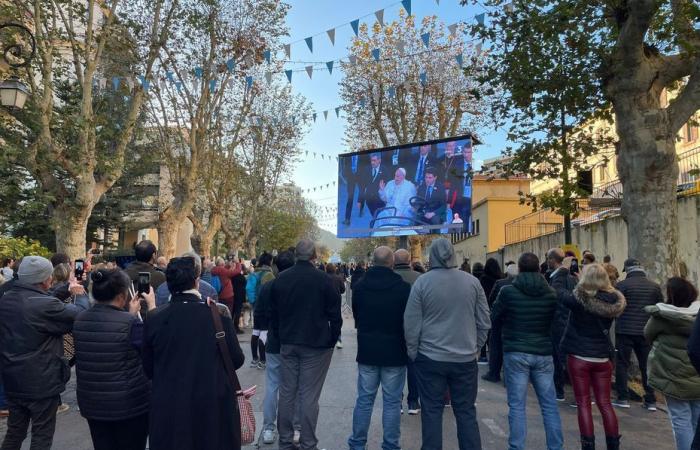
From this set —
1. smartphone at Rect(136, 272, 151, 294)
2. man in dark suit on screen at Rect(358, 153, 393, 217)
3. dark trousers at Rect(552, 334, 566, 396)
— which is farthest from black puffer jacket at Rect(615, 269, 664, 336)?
man in dark suit on screen at Rect(358, 153, 393, 217)

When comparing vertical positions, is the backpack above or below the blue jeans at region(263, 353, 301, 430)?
above

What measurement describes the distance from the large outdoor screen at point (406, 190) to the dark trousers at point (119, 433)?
1233 cm

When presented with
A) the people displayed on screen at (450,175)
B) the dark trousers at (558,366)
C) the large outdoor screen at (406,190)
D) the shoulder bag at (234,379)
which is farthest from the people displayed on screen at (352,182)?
the shoulder bag at (234,379)

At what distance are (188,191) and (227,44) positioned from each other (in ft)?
17.9

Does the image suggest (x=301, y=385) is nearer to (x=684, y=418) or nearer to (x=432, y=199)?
(x=684, y=418)

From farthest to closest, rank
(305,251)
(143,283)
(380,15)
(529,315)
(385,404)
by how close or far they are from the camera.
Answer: (380,15) → (305,251) → (529,315) → (385,404) → (143,283)

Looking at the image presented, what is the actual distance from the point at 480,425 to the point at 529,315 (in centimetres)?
179

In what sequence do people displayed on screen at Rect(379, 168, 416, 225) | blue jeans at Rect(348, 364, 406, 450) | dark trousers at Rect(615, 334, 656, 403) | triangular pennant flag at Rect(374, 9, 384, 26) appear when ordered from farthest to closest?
people displayed on screen at Rect(379, 168, 416, 225)
triangular pennant flag at Rect(374, 9, 384, 26)
dark trousers at Rect(615, 334, 656, 403)
blue jeans at Rect(348, 364, 406, 450)

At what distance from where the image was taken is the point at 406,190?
16.6 meters

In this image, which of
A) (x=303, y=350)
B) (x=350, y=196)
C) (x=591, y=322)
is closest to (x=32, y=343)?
(x=303, y=350)

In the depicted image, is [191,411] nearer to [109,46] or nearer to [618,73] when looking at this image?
[618,73]

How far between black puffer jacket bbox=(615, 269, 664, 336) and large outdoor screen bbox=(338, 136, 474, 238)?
26.6 ft

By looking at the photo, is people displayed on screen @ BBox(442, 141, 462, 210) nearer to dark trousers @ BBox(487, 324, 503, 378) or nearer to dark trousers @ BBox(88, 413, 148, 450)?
dark trousers @ BBox(487, 324, 503, 378)

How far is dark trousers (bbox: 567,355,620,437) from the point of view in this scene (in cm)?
496
